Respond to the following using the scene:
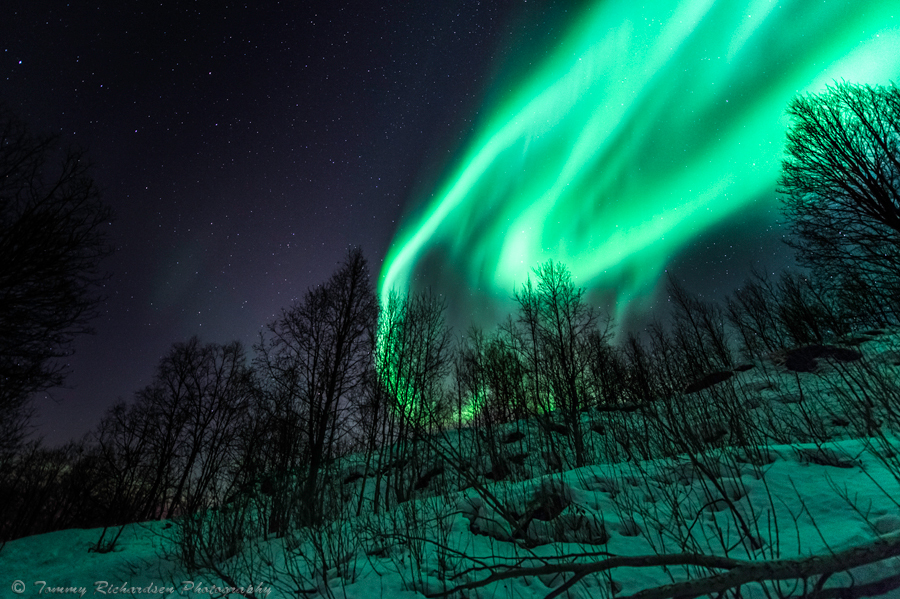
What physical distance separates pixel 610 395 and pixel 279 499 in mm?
7768

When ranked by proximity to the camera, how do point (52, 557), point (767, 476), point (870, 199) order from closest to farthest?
1. point (767, 476)
2. point (870, 199)
3. point (52, 557)

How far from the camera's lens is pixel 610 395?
5664mm

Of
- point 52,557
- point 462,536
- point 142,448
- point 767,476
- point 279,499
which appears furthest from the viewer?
point 142,448

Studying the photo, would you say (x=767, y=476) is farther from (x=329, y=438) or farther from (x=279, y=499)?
(x=329, y=438)

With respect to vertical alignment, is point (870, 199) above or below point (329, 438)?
above

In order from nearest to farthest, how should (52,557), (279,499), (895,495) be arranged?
(895,495), (279,499), (52,557)

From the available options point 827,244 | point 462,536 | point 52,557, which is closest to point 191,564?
point 462,536

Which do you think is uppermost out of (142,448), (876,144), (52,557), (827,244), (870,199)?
(876,144)

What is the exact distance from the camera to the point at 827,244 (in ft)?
39.2

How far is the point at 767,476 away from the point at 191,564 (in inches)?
343

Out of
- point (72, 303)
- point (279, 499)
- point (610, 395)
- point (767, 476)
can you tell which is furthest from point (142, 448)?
point (767, 476)

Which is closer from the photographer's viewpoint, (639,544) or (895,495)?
(895,495)

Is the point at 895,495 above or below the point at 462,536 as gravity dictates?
above

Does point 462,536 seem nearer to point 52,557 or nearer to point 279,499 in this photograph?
point 279,499
